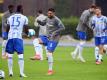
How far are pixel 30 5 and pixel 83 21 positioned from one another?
2415 cm

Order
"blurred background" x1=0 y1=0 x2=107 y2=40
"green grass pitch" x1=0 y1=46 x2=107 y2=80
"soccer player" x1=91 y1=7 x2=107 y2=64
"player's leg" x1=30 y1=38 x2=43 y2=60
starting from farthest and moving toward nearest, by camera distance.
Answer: "blurred background" x1=0 y1=0 x2=107 y2=40 → "player's leg" x1=30 y1=38 x2=43 y2=60 → "soccer player" x1=91 y1=7 x2=107 y2=64 → "green grass pitch" x1=0 y1=46 x2=107 y2=80

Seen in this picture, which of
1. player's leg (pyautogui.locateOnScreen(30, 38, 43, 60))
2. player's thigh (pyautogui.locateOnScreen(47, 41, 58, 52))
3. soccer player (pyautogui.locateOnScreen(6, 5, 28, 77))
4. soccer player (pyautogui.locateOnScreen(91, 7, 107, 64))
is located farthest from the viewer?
player's leg (pyautogui.locateOnScreen(30, 38, 43, 60))

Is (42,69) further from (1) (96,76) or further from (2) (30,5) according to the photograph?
(2) (30,5)

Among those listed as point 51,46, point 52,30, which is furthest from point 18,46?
point 52,30

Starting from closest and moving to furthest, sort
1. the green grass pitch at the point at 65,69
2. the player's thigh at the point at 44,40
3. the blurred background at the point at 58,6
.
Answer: the green grass pitch at the point at 65,69, the player's thigh at the point at 44,40, the blurred background at the point at 58,6

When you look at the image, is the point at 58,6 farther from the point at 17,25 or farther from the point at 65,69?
the point at 17,25

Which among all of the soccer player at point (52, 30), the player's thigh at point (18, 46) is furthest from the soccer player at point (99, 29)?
the player's thigh at point (18, 46)

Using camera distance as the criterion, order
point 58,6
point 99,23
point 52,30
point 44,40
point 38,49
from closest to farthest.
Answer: point 52,30 → point 99,23 → point 44,40 → point 38,49 → point 58,6

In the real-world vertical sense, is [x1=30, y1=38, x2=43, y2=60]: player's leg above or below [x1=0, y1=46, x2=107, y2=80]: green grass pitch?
above

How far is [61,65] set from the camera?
955 inches

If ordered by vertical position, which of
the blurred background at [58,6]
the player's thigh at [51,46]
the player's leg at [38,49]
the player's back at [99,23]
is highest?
the blurred background at [58,6]

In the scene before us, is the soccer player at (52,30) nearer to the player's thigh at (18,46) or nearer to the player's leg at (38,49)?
the player's thigh at (18,46)

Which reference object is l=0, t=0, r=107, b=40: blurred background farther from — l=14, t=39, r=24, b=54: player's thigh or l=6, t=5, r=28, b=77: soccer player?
l=14, t=39, r=24, b=54: player's thigh

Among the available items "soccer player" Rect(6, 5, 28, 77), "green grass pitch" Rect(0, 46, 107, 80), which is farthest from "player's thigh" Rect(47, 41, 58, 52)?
"soccer player" Rect(6, 5, 28, 77)
